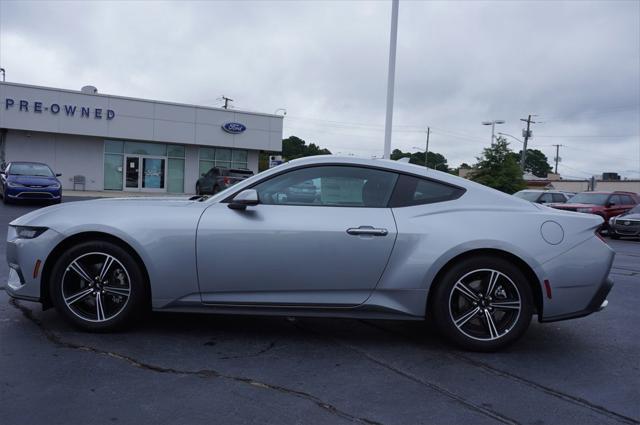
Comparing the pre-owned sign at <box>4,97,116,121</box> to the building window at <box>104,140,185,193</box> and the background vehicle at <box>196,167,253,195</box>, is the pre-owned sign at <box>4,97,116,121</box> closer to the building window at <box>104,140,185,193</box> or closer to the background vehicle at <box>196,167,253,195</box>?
the building window at <box>104,140,185,193</box>

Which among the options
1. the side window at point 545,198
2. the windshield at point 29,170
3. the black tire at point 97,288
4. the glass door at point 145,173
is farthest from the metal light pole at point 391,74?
the glass door at point 145,173

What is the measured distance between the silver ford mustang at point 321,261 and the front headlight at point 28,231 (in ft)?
0.06

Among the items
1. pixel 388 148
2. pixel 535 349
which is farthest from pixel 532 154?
pixel 535 349

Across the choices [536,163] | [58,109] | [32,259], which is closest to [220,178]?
[58,109]

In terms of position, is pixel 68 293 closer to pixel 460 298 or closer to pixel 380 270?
pixel 380 270

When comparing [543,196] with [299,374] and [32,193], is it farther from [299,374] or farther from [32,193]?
[299,374]

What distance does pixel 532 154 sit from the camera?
121 meters

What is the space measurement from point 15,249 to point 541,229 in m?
4.08

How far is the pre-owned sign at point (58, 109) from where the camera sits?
2769 cm

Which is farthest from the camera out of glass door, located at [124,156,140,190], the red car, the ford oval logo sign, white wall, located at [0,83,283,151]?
the ford oval logo sign

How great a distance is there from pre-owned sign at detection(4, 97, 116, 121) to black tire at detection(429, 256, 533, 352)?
94.5 ft

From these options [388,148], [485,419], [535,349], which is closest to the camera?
[485,419]

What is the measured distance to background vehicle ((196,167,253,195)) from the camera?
2606cm

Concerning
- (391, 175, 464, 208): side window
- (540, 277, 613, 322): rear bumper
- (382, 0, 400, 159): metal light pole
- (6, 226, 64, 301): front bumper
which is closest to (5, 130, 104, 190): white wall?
(382, 0, 400, 159): metal light pole
